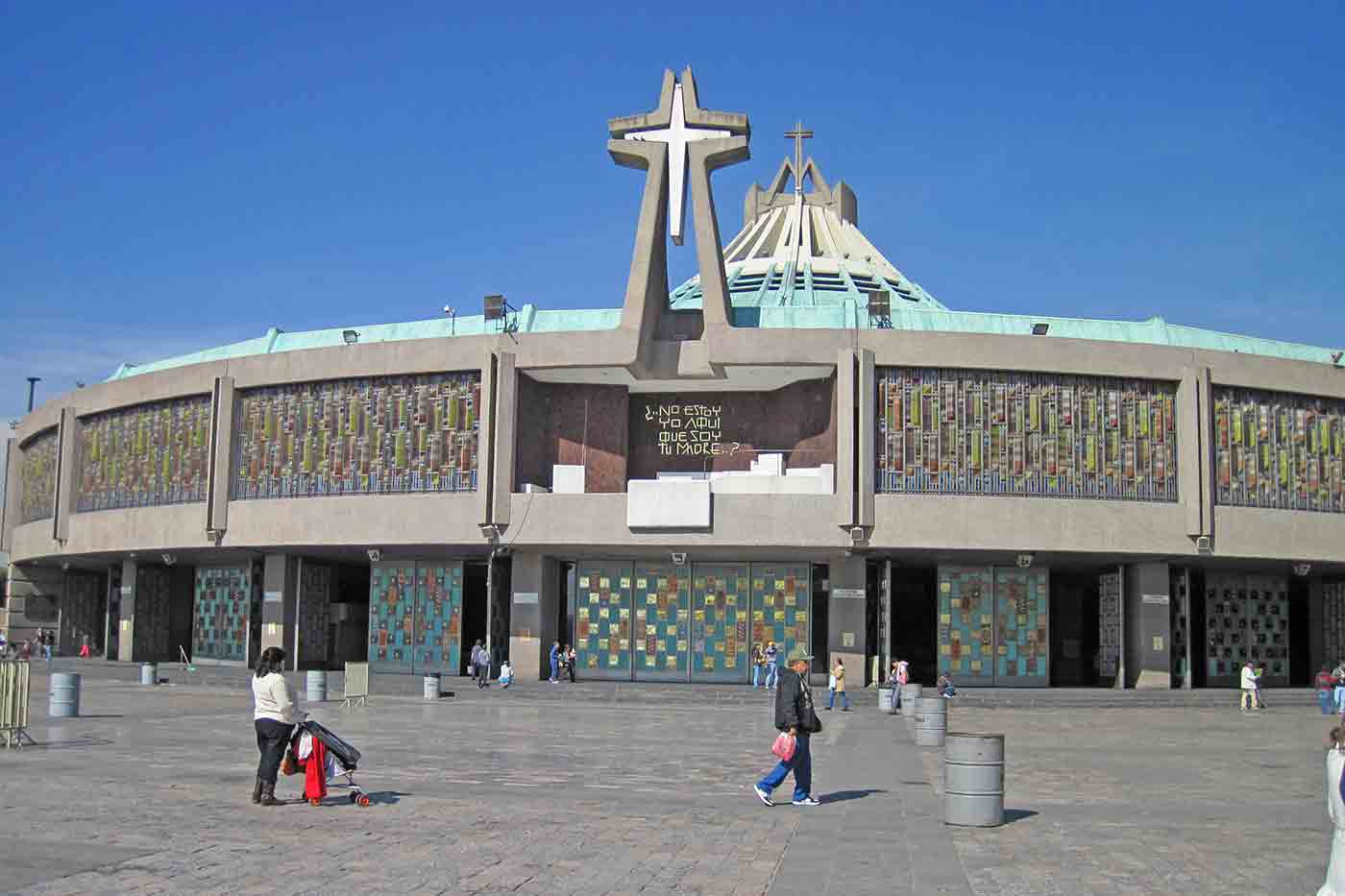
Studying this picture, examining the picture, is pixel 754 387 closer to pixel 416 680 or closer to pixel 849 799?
pixel 416 680

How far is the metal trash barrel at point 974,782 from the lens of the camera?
1305 cm

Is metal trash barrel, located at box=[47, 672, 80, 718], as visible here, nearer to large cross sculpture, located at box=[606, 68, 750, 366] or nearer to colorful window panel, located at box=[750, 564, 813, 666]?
large cross sculpture, located at box=[606, 68, 750, 366]

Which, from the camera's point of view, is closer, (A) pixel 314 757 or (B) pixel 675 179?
(A) pixel 314 757

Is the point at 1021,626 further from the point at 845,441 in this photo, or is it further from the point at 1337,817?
the point at 1337,817

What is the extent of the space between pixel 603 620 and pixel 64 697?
66.2 feet

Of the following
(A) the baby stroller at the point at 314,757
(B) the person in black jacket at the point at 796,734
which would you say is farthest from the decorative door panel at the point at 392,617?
(B) the person in black jacket at the point at 796,734

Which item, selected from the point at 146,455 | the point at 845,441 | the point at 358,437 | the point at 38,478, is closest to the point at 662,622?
the point at 845,441

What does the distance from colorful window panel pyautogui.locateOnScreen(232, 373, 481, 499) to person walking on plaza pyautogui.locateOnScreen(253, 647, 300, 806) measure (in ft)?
90.4

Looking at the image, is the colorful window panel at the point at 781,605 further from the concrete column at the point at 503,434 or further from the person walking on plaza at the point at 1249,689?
the person walking on plaza at the point at 1249,689

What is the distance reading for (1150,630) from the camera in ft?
139

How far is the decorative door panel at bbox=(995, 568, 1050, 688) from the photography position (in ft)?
141

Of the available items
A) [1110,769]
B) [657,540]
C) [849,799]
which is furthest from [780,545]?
[849,799]

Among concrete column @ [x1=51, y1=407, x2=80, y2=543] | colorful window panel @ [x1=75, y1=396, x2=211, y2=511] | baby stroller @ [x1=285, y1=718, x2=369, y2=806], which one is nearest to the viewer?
baby stroller @ [x1=285, y1=718, x2=369, y2=806]

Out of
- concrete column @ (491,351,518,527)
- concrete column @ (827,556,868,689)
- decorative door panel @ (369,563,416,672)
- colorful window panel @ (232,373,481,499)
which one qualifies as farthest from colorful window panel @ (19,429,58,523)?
concrete column @ (827,556,868,689)
